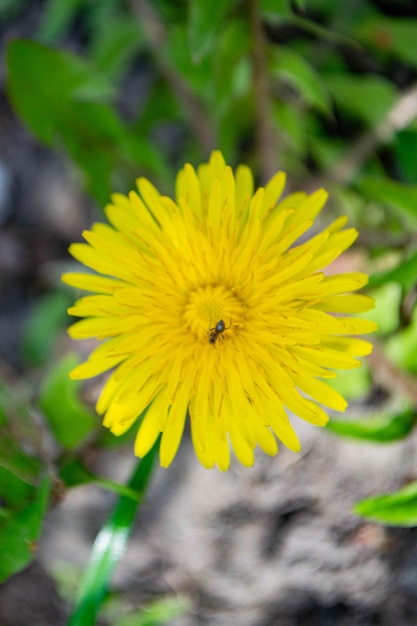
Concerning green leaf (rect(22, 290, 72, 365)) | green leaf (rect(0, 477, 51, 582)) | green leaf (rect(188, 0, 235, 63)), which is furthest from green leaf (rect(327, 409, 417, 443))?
green leaf (rect(22, 290, 72, 365))

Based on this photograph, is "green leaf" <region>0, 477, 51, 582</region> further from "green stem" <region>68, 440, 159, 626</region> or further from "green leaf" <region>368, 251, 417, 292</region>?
"green leaf" <region>368, 251, 417, 292</region>

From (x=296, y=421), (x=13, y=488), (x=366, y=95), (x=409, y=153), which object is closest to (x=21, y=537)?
(x=13, y=488)

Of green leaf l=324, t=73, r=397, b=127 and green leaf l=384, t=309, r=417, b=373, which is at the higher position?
green leaf l=324, t=73, r=397, b=127

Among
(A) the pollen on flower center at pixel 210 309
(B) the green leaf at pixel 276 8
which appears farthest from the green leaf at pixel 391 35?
(A) the pollen on flower center at pixel 210 309

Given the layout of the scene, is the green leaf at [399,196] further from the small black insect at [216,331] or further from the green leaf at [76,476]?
the green leaf at [76,476]

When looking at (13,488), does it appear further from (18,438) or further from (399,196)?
(399,196)

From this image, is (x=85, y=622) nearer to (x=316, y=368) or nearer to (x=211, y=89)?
(x=316, y=368)

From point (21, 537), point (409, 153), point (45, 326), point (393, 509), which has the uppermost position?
point (409, 153)
